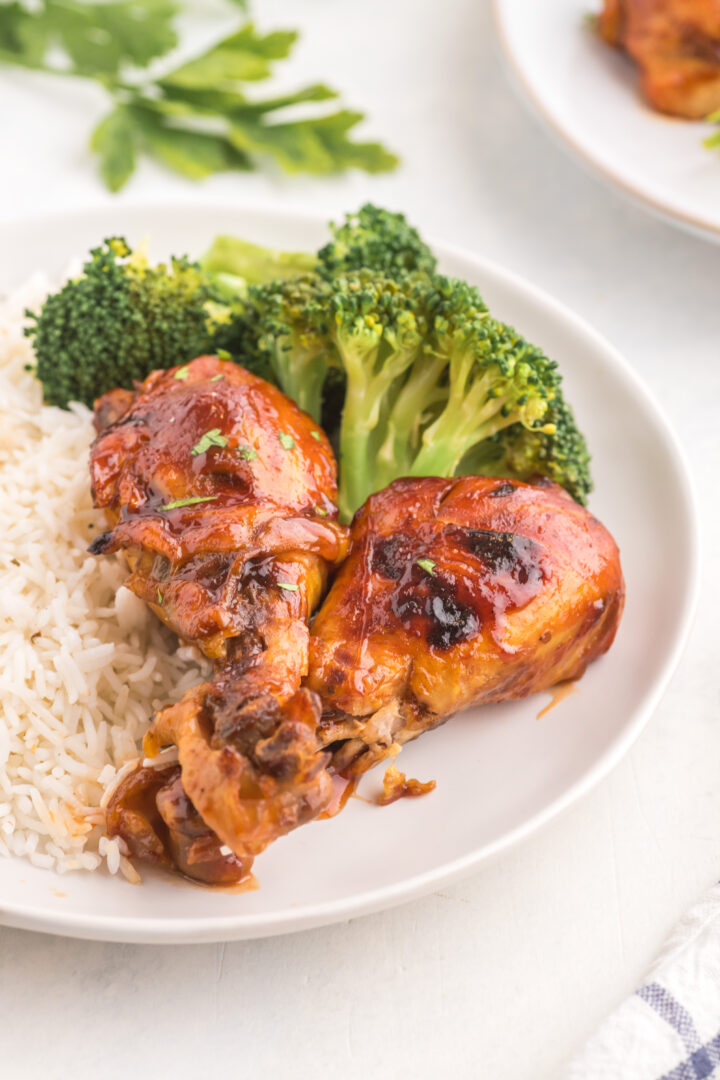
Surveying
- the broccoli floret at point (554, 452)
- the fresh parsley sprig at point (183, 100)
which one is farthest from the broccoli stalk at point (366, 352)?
the fresh parsley sprig at point (183, 100)

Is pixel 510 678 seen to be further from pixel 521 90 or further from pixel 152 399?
pixel 521 90

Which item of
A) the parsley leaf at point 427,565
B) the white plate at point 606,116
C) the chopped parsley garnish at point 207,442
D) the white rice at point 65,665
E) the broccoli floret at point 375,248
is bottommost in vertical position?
the white rice at point 65,665

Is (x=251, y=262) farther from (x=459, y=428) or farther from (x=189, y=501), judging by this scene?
(x=189, y=501)

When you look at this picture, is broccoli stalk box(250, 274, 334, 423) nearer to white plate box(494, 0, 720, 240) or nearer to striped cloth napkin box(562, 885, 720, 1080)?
white plate box(494, 0, 720, 240)

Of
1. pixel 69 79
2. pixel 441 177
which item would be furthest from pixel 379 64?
pixel 69 79

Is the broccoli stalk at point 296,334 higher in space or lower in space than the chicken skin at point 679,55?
lower

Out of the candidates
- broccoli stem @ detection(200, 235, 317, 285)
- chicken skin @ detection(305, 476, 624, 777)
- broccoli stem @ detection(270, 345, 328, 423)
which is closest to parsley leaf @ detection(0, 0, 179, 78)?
broccoli stem @ detection(200, 235, 317, 285)

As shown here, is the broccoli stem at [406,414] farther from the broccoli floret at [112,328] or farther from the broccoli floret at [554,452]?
the broccoli floret at [112,328]
